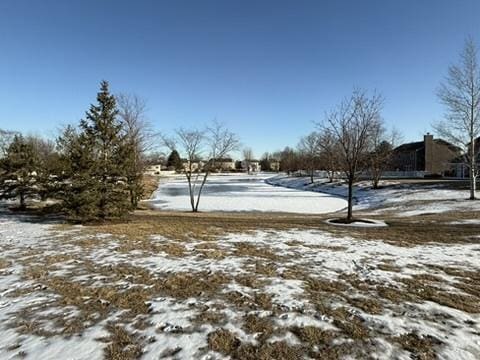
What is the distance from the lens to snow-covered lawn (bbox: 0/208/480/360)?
3277 millimetres

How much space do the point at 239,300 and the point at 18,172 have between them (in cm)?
1671

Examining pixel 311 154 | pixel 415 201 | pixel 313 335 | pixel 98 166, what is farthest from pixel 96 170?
pixel 311 154

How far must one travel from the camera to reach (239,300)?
4.44 meters

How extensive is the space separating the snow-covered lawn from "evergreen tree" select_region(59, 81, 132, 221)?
327 centimetres

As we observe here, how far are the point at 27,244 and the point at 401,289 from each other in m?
8.77

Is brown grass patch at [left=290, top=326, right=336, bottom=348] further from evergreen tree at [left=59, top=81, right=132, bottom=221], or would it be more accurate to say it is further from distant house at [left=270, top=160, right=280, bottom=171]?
distant house at [left=270, top=160, right=280, bottom=171]

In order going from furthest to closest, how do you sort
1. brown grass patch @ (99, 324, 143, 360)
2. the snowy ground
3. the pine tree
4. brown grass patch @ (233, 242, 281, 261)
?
the snowy ground → the pine tree → brown grass patch @ (233, 242, 281, 261) → brown grass patch @ (99, 324, 143, 360)

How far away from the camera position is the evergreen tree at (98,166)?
433 inches

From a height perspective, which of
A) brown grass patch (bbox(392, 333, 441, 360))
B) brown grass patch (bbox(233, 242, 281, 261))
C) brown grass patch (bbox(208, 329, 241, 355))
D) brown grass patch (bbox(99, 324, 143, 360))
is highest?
brown grass patch (bbox(99, 324, 143, 360))

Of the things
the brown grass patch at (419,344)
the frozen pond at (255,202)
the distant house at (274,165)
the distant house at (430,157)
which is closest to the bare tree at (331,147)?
the frozen pond at (255,202)

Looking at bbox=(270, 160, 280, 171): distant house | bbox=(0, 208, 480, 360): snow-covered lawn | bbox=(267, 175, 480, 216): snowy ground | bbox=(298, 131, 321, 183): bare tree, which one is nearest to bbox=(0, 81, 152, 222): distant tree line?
bbox=(0, 208, 480, 360): snow-covered lawn

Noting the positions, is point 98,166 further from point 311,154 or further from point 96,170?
point 311,154

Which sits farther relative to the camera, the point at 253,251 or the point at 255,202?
the point at 255,202

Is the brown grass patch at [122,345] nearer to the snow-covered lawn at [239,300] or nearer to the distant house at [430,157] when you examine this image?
the snow-covered lawn at [239,300]
